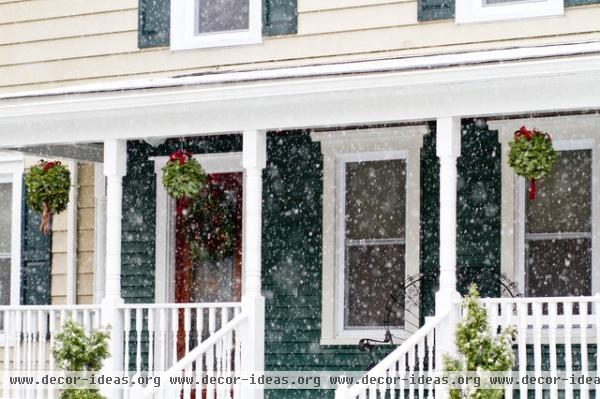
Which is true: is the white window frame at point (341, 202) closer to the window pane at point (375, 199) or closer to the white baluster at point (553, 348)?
the window pane at point (375, 199)

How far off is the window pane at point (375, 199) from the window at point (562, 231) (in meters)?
1.32

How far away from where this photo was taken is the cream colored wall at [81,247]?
14.6 m

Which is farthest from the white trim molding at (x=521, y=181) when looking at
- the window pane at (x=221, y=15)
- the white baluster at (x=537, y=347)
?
the window pane at (x=221, y=15)

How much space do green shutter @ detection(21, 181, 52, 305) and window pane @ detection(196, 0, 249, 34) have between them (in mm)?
2836

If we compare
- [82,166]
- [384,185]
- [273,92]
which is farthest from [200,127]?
[82,166]

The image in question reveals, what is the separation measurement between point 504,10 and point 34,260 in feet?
19.6

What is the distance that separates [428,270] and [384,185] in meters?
0.98

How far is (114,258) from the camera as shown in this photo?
12352 millimetres

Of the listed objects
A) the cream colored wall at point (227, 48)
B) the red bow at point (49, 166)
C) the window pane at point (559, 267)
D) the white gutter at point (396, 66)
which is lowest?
the window pane at point (559, 267)

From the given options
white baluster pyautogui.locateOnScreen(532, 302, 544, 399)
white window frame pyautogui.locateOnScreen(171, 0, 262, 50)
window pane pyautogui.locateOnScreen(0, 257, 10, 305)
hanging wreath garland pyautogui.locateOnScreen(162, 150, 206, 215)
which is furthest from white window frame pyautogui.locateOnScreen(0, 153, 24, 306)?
white baluster pyautogui.locateOnScreen(532, 302, 544, 399)

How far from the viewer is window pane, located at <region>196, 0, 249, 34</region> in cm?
1406

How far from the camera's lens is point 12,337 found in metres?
13.8

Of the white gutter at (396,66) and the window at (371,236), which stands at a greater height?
the white gutter at (396,66)

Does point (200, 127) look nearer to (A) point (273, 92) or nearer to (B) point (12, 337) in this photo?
(A) point (273, 92)
